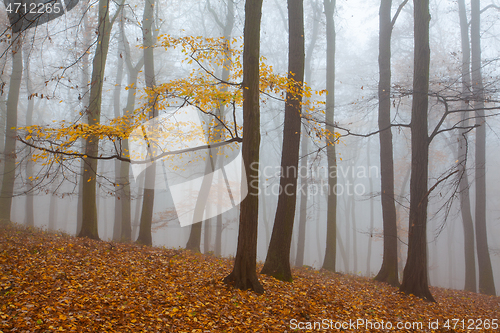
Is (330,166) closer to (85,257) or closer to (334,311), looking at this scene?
(334,311)

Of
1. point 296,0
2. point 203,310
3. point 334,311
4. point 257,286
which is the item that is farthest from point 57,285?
point 296,0

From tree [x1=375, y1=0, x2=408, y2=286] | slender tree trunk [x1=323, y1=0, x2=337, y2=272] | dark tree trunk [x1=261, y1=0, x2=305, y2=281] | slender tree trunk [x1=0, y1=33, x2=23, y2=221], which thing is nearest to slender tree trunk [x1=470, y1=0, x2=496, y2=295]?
tree [x1=375, y1=0, x2=408, y2=286]

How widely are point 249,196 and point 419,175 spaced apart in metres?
4.32

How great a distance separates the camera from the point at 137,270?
5941mm

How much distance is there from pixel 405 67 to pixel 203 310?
59.2 feet

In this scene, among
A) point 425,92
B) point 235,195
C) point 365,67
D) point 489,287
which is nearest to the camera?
point 425,92

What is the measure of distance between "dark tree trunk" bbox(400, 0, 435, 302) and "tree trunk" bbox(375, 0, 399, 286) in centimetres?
118

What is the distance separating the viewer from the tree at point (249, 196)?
5535 millimetres

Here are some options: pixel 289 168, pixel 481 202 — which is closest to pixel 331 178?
pixel 289 168

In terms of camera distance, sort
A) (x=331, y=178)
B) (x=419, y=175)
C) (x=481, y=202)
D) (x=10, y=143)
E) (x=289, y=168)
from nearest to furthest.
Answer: (x=289, y=168), (x=419, y=175), (x=331, y=178), (x=481, y=202), (x=10, y=143)

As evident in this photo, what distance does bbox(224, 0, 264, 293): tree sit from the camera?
554cm

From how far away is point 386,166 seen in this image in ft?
31.0

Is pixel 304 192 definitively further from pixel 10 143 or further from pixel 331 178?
pixel 10 143

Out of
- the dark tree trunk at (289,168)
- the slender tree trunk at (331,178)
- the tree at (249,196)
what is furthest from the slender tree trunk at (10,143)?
the slender tree trunk at (331,178)
